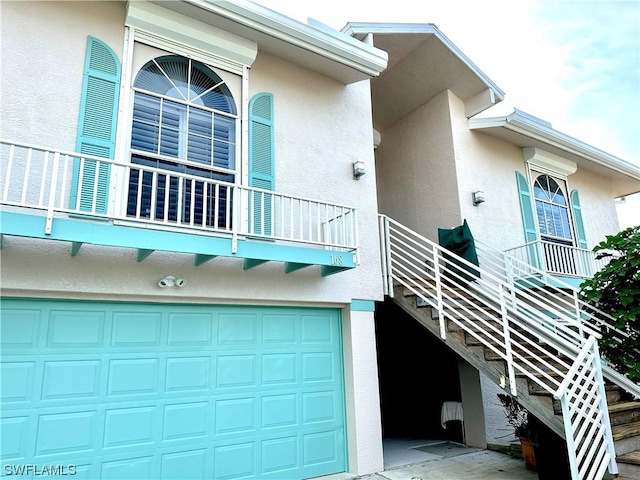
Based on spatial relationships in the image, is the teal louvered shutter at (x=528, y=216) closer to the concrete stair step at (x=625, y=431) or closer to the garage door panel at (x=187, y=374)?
the concrete stair step at (x=625, y=431)

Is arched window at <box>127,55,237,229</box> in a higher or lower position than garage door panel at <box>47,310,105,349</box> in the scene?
higher

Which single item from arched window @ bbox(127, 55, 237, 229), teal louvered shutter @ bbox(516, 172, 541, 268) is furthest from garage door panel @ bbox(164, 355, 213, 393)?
teal louvered shutter @ bbox(516, 172, 541, 268)

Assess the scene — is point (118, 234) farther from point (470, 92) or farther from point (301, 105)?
point (470, 92)

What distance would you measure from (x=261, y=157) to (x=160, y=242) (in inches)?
80.6

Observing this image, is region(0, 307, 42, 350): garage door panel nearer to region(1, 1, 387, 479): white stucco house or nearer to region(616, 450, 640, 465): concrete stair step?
region(1, 1, 387, 479): white stucco house

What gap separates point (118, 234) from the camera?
4062mm

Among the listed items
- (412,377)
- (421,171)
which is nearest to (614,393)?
(412,377)

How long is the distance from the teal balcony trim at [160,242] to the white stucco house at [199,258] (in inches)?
0.7

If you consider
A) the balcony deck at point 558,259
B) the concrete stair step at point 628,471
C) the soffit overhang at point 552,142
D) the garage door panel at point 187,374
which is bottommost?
the concrete stair step at point 628,471

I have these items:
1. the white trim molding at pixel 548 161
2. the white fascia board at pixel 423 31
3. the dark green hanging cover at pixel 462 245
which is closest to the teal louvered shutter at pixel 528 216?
the white trim molding at pixel 548 161

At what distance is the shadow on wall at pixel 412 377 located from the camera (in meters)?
8.00

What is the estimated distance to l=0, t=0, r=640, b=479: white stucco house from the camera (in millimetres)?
4172

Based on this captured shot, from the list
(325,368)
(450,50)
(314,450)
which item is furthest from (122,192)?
(450,50)

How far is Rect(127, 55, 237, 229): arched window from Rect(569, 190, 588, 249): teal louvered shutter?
27.7 feet
